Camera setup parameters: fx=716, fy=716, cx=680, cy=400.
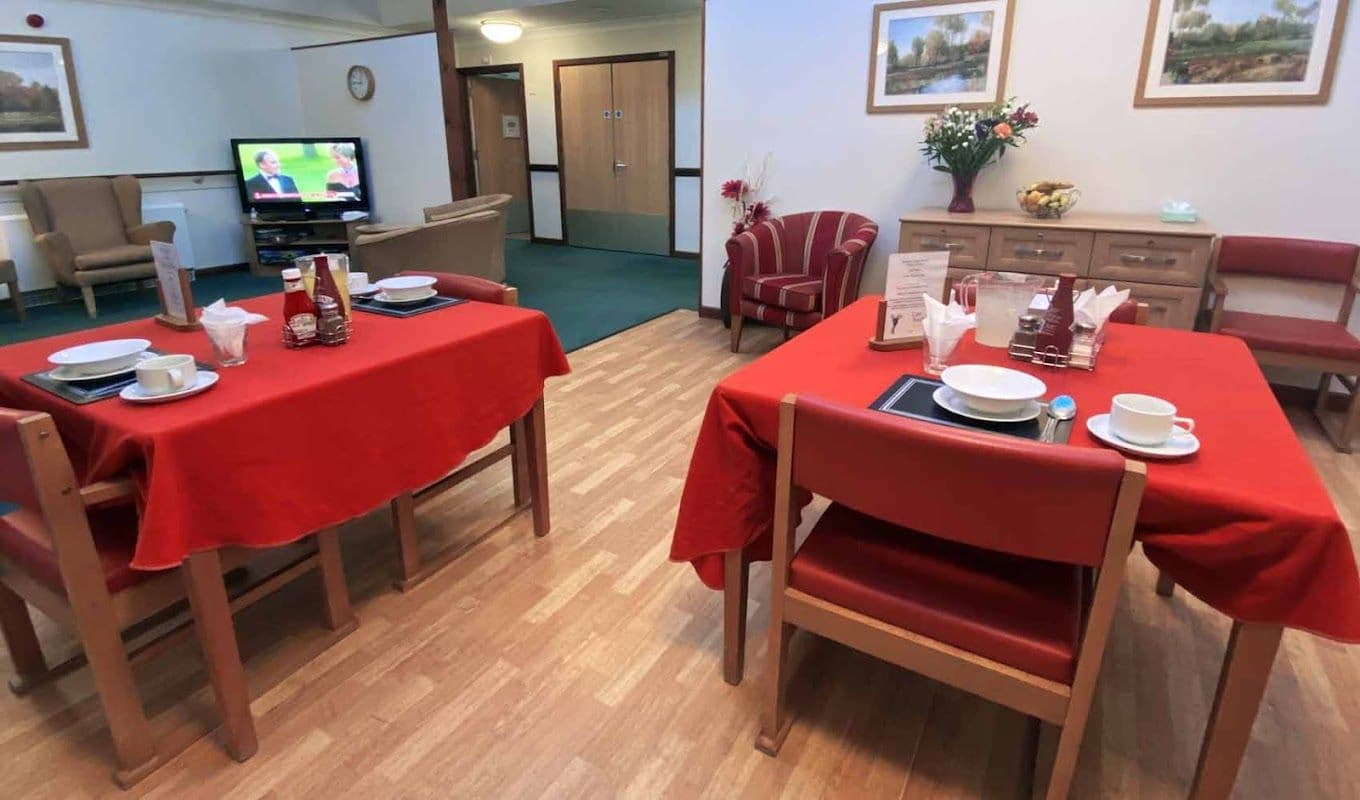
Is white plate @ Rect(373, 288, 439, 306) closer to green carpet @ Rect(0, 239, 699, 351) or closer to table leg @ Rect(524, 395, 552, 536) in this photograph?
table leg @ Rect(524, 395, 552, 536)

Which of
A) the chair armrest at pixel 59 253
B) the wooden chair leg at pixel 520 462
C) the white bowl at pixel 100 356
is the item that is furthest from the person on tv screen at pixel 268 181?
the white bowl at pixel 100 356

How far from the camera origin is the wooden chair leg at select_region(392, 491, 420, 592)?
6.70 feet

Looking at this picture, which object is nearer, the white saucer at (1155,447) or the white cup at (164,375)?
the white saucer at (1155,447)

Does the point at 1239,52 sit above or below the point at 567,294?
above

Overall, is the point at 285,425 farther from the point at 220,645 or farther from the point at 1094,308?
the point at 1094,308

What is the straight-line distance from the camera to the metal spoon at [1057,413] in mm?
1238

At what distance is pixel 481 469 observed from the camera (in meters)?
2.33

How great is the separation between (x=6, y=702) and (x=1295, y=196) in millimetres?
4985

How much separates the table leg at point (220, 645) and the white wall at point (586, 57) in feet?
Result: 21.2

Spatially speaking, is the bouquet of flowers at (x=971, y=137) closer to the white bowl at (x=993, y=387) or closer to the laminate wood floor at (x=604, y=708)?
the laminate wood floor at (x=604, y=708)

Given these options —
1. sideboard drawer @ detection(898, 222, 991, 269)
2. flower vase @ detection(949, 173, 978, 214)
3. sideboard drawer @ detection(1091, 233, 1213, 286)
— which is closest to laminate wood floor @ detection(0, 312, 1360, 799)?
sideboard drawer @ detection(1091, 233, 1213, 286)

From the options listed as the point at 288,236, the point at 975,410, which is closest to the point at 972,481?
the point at 975,410

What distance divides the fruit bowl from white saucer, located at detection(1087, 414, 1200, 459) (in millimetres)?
2636

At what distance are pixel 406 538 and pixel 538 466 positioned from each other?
18.0 inches
